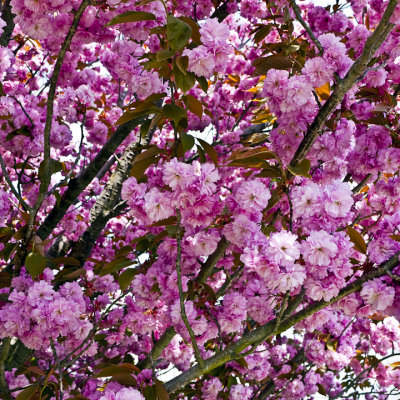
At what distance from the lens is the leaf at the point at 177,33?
1434 millimetres

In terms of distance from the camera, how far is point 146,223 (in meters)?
2.07

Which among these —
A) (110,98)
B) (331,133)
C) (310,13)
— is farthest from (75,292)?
(110,98)

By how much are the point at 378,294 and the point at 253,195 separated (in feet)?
2.13

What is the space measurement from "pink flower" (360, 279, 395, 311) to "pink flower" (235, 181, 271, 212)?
1.79ft

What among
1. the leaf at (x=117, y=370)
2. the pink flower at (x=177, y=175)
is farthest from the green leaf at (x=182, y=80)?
the leaf at (x=117, y=370)

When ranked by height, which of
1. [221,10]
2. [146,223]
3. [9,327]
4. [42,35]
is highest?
[221,10]

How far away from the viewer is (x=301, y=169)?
1802 mm

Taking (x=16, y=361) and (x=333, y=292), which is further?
(x=16, y=361)

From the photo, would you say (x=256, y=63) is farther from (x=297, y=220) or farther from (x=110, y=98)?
(x=110, y=98)

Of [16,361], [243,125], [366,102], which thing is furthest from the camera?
[243,125]

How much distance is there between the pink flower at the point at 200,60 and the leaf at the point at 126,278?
116 centimetres

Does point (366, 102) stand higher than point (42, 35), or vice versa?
point (42, 35)

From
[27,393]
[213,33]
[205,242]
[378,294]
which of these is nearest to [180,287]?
[205,242]

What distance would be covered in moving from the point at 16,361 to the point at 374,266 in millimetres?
2773
